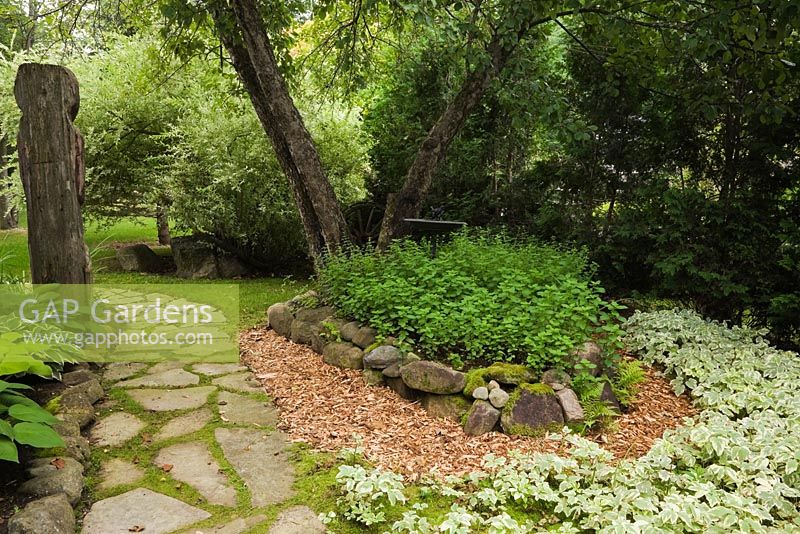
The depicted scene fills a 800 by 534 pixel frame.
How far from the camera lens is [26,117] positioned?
4.12 m

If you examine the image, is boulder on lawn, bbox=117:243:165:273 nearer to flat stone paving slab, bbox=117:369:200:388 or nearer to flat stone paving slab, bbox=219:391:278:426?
flat stone paving slab, bbox=117:369:200:388

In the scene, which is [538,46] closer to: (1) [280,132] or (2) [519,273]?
(1) [280,132]

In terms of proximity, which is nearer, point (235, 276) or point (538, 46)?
point (538, 46)

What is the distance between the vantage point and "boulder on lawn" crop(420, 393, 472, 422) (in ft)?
11.7

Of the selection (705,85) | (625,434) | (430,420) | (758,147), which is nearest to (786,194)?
(758,147)

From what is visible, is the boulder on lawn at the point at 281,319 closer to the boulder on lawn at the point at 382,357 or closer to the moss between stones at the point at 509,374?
the boulder on lawn at the point at 382,357

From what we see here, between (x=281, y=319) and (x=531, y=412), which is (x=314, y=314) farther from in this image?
(x=531, y=412)

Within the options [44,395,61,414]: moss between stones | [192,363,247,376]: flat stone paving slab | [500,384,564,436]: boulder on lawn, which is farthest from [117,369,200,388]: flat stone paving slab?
[500,384,564,436]: boulder on lawn

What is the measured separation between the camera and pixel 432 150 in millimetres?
6160

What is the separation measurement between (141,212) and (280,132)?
5.39m

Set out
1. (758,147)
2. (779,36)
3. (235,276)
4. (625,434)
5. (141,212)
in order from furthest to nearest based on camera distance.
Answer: (141,212) → (235,276) → (758,147) → (779,36) → (625,434)

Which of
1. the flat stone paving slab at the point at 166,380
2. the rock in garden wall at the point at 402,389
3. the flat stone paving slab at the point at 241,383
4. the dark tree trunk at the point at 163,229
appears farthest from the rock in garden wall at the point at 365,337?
the dark tree trunk at the point at 163,229

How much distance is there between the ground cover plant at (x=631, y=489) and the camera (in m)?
2.44

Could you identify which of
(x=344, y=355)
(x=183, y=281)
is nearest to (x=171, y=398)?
(x=344, y=355)
